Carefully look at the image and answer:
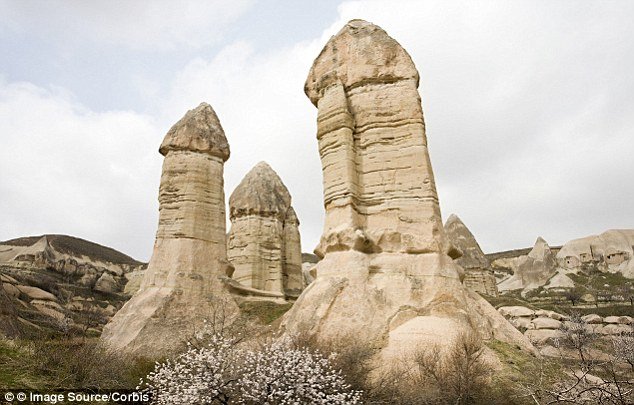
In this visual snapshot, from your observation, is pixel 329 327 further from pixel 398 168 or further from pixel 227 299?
pixel 227 299

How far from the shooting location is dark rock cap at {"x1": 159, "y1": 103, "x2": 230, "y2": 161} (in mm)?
14961

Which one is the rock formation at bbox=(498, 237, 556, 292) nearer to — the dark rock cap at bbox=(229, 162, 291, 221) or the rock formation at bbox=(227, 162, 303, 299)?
the rock formation at bbox=(227, 162, 303, 299)

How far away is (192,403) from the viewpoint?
591 centimetres

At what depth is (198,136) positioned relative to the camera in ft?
49.5

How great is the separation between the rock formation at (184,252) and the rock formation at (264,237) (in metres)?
4.78

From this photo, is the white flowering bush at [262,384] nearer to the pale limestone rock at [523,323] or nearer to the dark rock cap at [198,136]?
the dark rock cap at [198,136]

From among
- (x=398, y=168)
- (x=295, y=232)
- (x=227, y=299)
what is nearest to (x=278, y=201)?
(x=295, y=232)

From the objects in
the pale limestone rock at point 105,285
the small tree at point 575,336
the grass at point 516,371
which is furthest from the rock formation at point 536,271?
the grass at point 516,371

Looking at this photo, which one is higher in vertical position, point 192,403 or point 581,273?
point 581,273

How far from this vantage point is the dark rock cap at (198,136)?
15.0 m

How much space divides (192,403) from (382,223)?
542cm

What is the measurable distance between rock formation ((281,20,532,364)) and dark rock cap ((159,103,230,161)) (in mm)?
4465

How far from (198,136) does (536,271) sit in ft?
141

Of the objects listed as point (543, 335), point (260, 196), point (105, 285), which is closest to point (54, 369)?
point (260, 196)
